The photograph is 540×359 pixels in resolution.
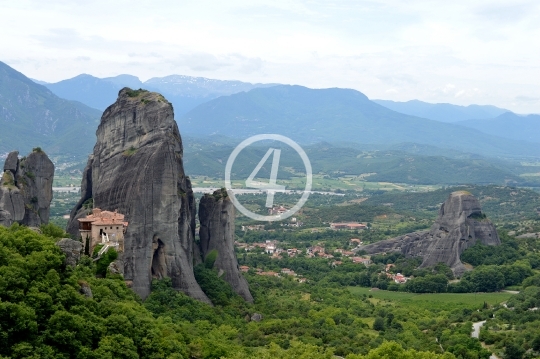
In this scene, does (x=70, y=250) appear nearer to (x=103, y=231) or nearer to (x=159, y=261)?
(x=103, y=231)

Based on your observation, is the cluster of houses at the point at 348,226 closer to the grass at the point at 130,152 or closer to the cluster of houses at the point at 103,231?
the grass at the point at 130,152

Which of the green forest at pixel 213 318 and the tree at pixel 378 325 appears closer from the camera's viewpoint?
the green forest at pixel 213 318

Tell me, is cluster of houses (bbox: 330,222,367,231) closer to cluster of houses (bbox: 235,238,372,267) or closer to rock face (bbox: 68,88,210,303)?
cluster of houses (bbox: 235,238,372,267)

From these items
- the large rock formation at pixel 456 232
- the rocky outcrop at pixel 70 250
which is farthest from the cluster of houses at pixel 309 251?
the rocky outcrop at pixel 70 250

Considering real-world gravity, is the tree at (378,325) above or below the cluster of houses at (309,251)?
above

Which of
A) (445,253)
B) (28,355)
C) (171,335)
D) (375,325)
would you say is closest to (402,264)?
(445,253)

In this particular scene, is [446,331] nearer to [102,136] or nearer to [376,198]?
[102,136]

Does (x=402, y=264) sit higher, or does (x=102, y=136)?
(x=102, y=136)
